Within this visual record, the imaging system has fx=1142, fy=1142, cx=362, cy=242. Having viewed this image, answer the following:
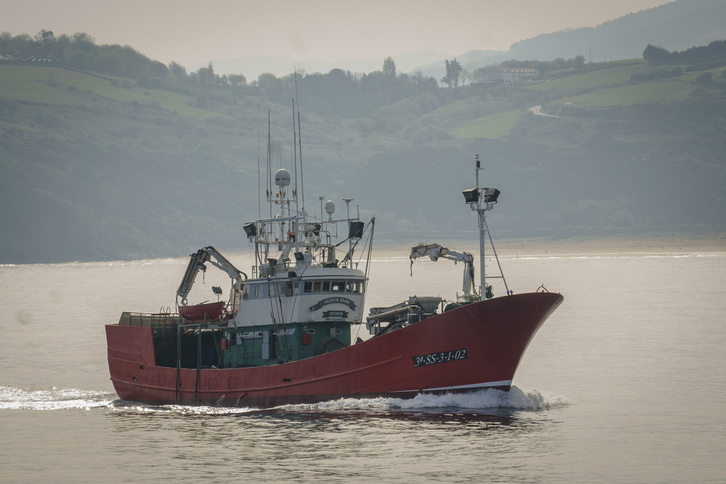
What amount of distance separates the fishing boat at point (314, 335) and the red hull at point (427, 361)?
0.05 metres

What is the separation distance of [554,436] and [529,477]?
566 centimetres

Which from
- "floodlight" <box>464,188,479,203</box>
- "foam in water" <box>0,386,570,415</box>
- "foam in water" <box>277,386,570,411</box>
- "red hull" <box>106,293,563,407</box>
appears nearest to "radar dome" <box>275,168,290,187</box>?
"red hull" <box>106,293,563,407</box>

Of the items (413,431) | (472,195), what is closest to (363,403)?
(413,431)

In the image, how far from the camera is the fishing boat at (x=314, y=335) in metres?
40.5

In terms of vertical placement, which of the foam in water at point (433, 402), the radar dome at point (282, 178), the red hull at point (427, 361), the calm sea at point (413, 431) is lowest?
the calm sea at point (413, 431)

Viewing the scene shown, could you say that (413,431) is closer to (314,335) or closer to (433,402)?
(433,402)

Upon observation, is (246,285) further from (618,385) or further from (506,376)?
(618,385)

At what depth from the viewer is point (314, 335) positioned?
44625 mm

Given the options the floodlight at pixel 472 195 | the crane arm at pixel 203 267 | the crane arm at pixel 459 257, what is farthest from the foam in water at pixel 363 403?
the floodlight at pixel 472 195

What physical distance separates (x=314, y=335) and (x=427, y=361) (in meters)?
5.76

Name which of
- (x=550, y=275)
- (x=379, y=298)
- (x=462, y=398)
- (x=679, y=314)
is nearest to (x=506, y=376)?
(x=462, y=398)

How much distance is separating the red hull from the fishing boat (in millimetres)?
47

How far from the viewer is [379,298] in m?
118

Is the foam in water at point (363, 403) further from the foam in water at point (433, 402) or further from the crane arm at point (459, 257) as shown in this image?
the crane arm at point (459, 257)
